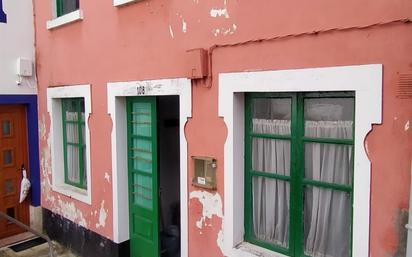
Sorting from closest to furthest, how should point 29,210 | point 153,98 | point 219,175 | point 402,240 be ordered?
point 402,240 < point 219,175 < point 153,98 < point 29,210

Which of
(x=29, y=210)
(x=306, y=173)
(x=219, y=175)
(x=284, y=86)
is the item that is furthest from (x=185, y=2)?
(x=29, y=210)

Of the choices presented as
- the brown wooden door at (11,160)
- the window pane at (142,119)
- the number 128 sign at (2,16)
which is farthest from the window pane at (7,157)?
the window pane at (142,119)

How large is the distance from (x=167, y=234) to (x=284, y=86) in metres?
3.54

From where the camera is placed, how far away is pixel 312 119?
3.68 metres

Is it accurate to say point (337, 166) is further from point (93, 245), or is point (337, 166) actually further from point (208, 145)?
point (93, 245)


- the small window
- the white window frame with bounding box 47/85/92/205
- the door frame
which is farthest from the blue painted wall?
the door frame

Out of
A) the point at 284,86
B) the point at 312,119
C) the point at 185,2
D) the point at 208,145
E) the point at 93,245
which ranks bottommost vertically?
the point at 93,245

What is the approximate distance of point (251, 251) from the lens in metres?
4.09

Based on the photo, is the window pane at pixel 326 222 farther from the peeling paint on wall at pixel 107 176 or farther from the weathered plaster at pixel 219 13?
the peeling paint on wall at pixel 107 176

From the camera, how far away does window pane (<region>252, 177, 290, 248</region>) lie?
13.1 ft

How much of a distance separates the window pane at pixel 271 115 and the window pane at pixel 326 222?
66 cm

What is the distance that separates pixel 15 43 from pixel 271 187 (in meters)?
5.65

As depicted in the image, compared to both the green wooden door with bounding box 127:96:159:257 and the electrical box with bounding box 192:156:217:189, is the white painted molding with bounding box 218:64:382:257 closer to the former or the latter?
the electrical box with bounding box 192:156:217:189

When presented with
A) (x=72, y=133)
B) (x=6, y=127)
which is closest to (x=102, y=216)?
(x=72, y=133)
